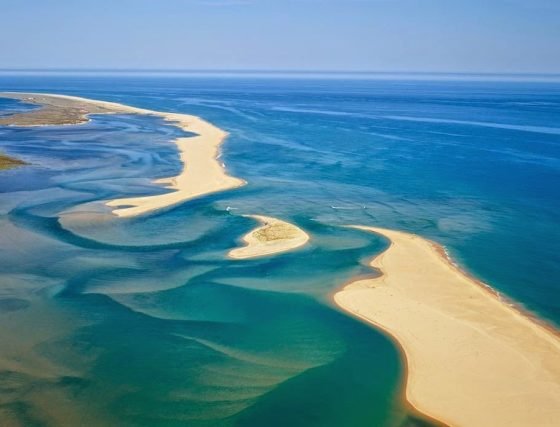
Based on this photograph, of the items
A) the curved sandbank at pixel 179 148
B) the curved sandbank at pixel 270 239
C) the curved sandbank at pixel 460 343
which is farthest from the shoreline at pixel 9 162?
the curved sandbank at pixel 460 343

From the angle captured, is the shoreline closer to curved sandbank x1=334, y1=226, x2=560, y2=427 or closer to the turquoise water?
the turquoise water

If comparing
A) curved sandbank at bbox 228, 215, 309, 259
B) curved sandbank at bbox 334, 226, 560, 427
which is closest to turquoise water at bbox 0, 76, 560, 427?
curved sandbank at bbox 228, 215, 309, 259

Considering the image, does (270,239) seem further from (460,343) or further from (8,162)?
(8,162)

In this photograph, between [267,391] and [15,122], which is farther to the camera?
[15,122]

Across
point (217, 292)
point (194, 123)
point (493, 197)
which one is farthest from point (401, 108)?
point (217, 292)

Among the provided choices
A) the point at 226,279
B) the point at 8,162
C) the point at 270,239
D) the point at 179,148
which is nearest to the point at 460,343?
the point at 226,279

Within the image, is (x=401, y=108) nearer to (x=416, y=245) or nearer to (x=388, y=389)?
(x=416, y=245)
